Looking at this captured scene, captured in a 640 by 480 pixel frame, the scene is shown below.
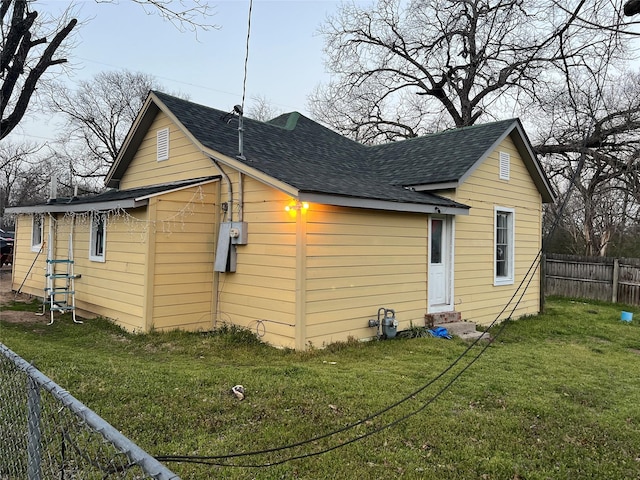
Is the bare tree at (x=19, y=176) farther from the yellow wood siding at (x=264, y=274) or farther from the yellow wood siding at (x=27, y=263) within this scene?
the yellow wood siding at (x=264, y=274)

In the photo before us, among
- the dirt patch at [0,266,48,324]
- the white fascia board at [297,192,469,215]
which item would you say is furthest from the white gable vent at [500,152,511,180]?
the dirt patch at [0,266,48,324]

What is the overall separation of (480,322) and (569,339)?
73.6 inches

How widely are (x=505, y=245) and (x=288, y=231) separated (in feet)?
22.6

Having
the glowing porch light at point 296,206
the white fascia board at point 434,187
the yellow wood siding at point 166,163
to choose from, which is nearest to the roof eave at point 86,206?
the yellow wood siding at point 166,163

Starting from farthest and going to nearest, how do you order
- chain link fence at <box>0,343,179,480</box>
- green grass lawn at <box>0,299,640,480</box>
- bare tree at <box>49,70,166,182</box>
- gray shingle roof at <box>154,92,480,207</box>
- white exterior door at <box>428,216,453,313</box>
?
bare tree at <box>49,70,166,182</box> < white exterior door at <box>428,216,453,313</box> < gray shingle roof at <box>154,92,480,207</box> < green grass lawn at <box>0,299,640,480</box> < chain link fence at <box>0,343,179,480</box>

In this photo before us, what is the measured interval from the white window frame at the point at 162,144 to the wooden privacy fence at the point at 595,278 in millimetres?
13830

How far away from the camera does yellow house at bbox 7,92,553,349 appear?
294 inches

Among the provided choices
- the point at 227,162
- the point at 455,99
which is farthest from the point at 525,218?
the point at 455,99

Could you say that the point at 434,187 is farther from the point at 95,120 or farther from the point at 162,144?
the point at 95,120

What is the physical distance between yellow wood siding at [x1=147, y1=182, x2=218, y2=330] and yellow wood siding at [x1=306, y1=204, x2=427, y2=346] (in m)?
2.65

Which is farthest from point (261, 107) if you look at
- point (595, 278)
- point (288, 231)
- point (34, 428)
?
point (34, 428)

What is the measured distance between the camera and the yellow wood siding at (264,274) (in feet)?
23.9

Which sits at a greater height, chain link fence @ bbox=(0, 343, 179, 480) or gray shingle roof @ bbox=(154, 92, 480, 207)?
gray shingle roof @ bbox=(154, 92, 480, 207)

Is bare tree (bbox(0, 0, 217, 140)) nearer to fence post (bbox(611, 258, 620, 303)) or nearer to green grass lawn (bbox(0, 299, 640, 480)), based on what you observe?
green grass lawn (bbox(0, 299, 640, 480))
